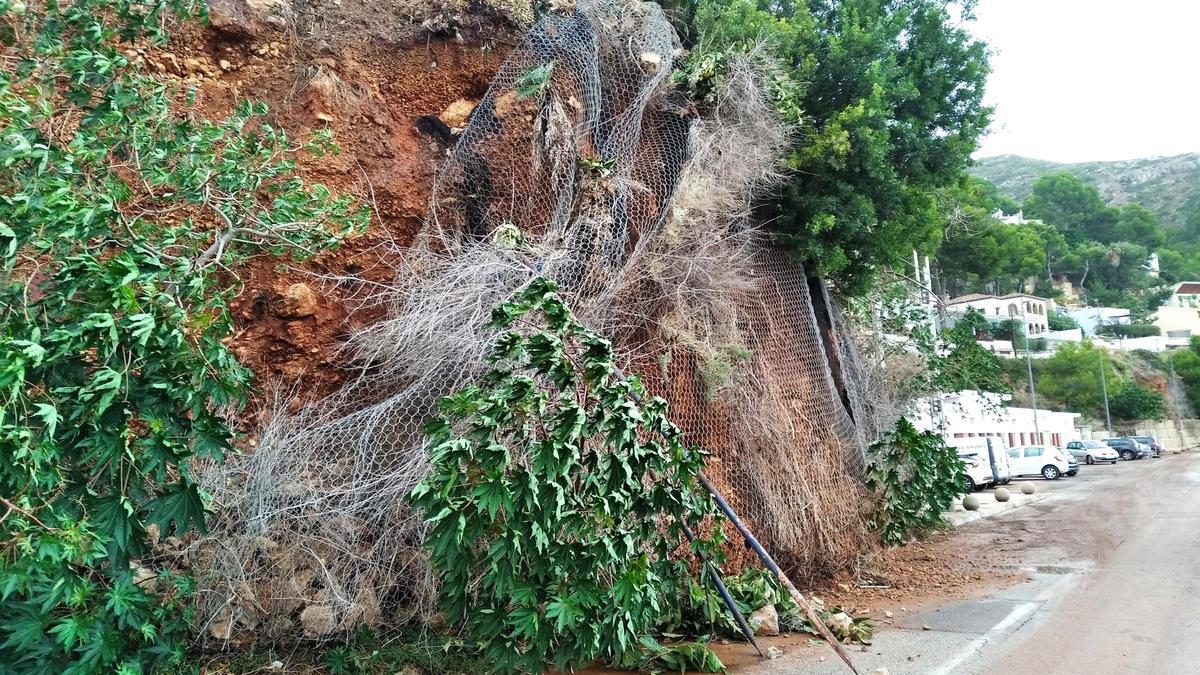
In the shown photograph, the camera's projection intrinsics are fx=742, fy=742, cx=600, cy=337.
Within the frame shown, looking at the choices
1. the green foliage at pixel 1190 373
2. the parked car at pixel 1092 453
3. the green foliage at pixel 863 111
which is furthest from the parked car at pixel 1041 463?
the green foliage at pixel 1190 373

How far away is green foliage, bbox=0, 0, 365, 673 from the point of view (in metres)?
2.98

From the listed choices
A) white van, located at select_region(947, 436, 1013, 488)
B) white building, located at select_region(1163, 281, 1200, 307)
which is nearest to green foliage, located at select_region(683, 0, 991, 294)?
white van, located at select_region(947, 436, 1013, 488)

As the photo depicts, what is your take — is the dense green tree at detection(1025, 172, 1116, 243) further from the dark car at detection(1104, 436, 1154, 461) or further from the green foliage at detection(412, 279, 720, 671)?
the green foliage at detection(412, 279, 720, 671)

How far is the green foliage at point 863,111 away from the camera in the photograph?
8.49 metres

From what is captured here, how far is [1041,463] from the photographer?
26.0m

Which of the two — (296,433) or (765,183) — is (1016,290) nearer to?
(765,183)

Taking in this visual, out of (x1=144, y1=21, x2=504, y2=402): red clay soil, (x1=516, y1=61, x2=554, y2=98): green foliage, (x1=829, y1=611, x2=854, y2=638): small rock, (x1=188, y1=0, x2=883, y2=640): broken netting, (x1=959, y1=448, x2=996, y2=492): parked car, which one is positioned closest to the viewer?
(x1=188, y1=0, x2=883, y2=640): broken netting

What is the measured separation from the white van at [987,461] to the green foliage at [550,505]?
18032 millimetres

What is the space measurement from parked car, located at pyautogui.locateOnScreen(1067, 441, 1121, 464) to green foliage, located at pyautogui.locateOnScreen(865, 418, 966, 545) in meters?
33.8

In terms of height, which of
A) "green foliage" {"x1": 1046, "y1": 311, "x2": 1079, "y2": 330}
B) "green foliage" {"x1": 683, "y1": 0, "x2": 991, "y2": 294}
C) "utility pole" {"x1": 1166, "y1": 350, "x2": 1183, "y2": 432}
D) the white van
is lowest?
"utility pole" {"x1": 1166, "y1": 350, "x2": 1183, "y2": 432}

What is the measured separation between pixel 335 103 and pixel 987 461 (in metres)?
20.7

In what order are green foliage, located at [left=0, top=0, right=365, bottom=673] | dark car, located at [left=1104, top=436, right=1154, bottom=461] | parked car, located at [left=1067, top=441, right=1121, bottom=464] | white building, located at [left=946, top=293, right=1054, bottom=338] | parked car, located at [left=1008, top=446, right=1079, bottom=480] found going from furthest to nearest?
white building, located at [left=946, top=293, right=1054, bottom=338] < dark car, located at [left=1104, top=436, right=1154, bottom=461] < parked car, located at [left=1067, top=441, right=1121, bottom=464] < parked car, located at [left=1008, top=446, right=1079, bottom=480] < green foliage, located at [left=0, top=0, right=365, bottom=673]

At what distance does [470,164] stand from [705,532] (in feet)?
12.7

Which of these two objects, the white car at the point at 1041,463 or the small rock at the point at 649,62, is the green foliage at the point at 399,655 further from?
the white car at the point at 1041,463
